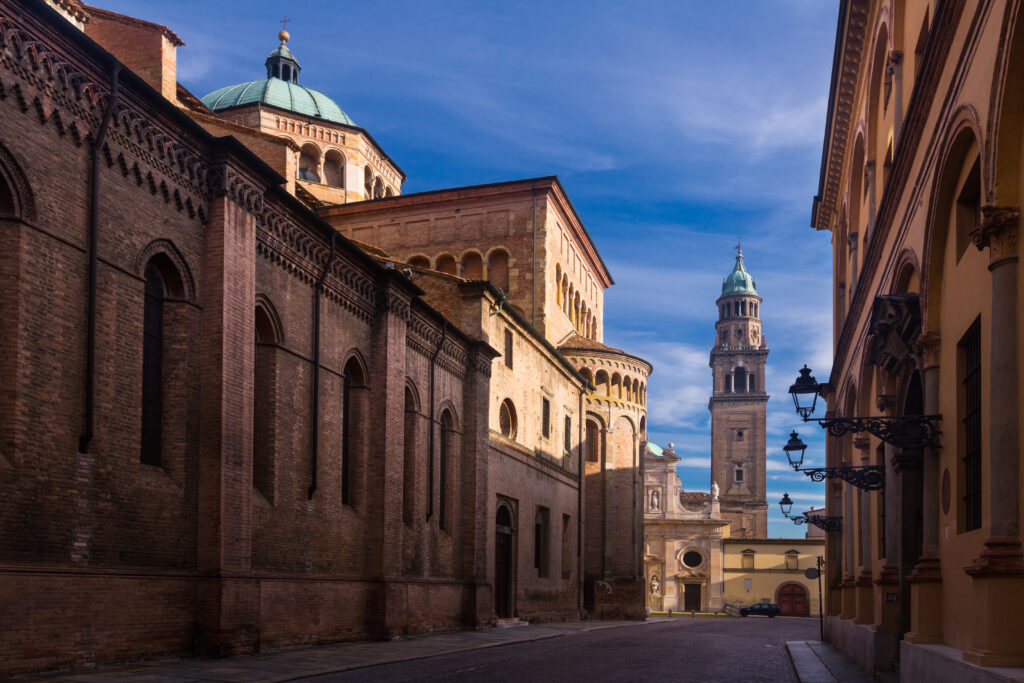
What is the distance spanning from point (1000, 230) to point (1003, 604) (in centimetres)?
266

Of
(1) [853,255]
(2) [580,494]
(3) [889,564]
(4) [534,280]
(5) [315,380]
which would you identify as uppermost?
(4) [534,280]

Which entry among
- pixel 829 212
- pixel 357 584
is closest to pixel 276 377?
pixel 357 584

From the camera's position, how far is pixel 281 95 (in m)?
42.2

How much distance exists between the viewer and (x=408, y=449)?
2528 centimetres

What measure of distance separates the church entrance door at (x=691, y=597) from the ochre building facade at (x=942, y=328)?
54176 mm

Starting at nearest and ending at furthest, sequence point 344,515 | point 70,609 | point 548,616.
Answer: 1. point 70,609
2. point 344,515
3. point 548,616

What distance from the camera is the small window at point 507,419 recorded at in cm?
3331

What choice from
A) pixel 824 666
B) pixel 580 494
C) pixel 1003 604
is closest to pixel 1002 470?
pixel 1003 604

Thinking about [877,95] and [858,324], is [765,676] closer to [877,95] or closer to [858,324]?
[858,324]

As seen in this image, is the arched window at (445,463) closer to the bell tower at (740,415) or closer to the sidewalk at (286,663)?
the sidewalk at (286,663)

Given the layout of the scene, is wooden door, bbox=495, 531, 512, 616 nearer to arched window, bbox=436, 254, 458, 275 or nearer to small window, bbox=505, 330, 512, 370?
small window, bbox=505, 330, 512, 370

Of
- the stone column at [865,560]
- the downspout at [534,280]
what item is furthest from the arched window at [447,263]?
the stone column at [865,560]

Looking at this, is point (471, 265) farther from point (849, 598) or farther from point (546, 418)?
point (849, 598)

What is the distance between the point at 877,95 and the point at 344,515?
41.9 ft
